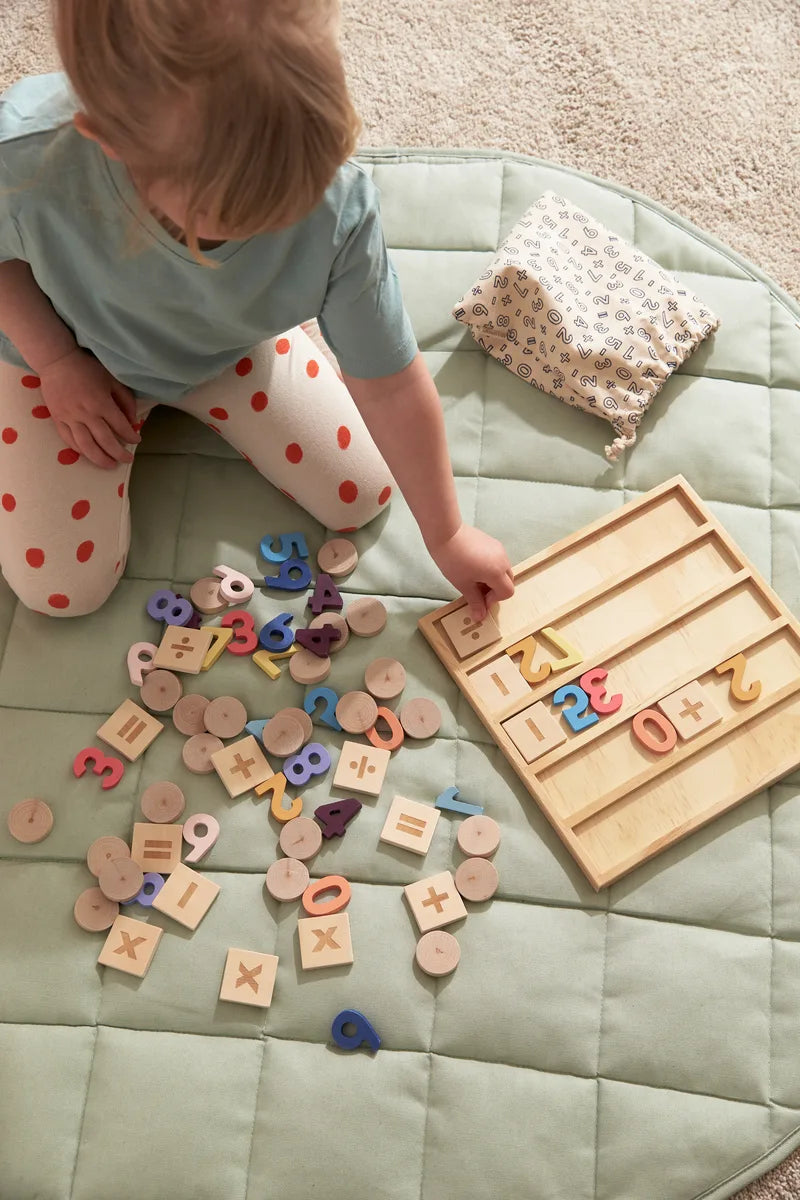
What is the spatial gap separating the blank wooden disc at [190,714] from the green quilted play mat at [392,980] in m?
0.01

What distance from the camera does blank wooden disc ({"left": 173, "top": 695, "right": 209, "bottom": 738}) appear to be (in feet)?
3.00

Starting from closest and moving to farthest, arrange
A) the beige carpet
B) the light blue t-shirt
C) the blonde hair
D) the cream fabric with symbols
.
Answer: the blonde hair < the light blue t-shirt < the cream fabric with symbols < the beige carpet

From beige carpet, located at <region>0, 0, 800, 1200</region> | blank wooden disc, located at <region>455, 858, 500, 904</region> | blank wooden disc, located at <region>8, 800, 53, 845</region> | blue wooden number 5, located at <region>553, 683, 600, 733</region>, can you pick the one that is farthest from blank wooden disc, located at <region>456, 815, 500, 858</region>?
beige carpet, located at <region>0, 0, 800, 1200</region>

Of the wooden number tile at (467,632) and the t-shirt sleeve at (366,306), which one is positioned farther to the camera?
the wooden number tile at (467,632)

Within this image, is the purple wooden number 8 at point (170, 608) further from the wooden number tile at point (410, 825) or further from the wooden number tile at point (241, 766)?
the wooden number tile at point (410, 825)

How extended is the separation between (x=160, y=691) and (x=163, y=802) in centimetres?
10

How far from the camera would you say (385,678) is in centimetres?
94

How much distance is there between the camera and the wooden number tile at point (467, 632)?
941 millimetres

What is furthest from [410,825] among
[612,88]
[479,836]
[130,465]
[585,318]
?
[612,88]

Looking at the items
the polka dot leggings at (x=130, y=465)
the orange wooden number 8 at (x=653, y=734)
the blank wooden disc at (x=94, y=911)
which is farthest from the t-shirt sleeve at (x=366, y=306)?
the blank wooden disc at (x=94, y=911)

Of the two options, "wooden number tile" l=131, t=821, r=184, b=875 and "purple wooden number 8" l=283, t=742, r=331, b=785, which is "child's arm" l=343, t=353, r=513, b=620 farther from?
"wooden number tile" l=131, t=821, r=184, b=875

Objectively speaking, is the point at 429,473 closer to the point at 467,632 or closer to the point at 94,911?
the point at 467,632

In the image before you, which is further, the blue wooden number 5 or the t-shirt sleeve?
the blue wooden number 5

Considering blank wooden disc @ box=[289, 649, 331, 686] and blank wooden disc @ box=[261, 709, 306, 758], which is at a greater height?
blank wooden disc @ box=[289, 649, 331, 686]
